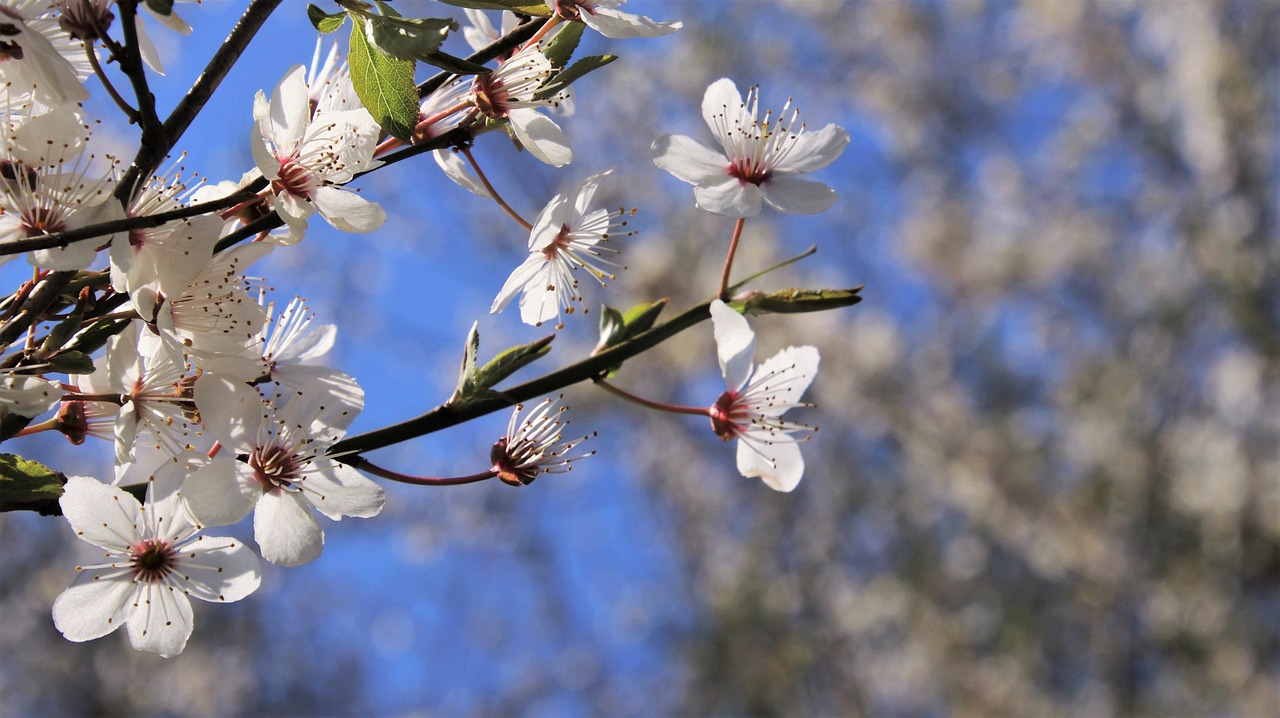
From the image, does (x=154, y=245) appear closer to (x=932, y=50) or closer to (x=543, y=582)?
(x=543, y=582)

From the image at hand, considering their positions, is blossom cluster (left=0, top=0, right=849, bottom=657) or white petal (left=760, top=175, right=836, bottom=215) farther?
white petal (left=760, top=175, right=836, bottom=215)

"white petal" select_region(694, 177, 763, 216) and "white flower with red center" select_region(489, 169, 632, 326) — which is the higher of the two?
"white flower with red center" select_region(489, 169, 632, 326)

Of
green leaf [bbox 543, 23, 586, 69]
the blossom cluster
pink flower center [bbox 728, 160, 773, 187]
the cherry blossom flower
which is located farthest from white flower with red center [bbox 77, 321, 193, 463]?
pink flower center [bbox 728, 160, 773, 187]

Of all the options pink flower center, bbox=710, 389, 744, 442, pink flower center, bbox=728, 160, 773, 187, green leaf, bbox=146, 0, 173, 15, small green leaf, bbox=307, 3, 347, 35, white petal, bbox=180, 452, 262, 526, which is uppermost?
green leaf, bbox=146, 0, 173, 15

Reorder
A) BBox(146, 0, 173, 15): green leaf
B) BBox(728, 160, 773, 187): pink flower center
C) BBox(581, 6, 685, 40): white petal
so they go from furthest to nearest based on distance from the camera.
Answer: BBox(728, 160, 773, 187): pink flower center < BBox(581, 6, 685, 40): white petal < BBox(146, 0, 173, 15): green leaf

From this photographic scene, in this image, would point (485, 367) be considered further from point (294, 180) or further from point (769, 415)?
point (769, 415)

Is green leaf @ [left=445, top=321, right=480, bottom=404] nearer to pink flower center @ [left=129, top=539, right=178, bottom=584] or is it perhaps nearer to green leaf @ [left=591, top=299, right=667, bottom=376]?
green leaf @ [left=591, top=299, right=667, bottom=376]

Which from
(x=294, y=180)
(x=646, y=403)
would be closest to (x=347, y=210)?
(x=294, y=180)

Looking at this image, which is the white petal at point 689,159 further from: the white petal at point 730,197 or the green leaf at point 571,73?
the green leaf at point 571,73
